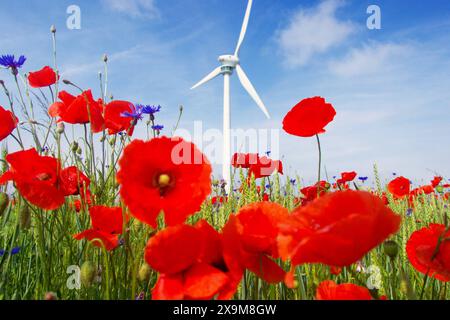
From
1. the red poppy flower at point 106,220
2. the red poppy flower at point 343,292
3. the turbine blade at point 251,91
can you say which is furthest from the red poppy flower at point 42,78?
the turbine blade at point 251,91

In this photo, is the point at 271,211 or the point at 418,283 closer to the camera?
the point at 271,211

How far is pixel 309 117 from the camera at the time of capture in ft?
5.23

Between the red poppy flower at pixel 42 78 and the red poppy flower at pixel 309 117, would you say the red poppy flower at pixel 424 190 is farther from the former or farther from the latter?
the red poppy flower at pixel 42 78

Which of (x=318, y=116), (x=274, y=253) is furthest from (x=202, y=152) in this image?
(x=318, y=116)

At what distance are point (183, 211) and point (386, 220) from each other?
1.22ft

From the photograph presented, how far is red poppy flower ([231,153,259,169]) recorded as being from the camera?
8.40 feet

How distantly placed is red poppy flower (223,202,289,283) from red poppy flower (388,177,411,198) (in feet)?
9.93

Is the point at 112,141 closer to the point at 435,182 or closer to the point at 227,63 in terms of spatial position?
the point at 435,182

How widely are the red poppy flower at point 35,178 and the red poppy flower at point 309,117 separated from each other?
893 mm

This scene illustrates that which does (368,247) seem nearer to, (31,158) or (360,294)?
(360,294)

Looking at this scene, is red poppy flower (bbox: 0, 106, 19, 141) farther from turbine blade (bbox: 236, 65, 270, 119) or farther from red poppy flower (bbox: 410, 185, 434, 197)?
turbine blade (bbox: 236, 65, 270, 119)

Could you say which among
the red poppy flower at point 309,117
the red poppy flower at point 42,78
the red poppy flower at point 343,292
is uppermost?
the red poppy flower at point 42,78

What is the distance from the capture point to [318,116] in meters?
1.60

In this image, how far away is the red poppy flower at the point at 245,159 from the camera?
2.56 metres
